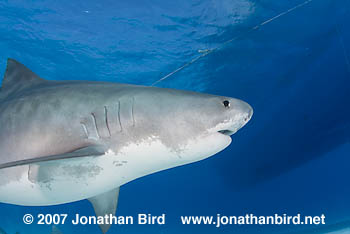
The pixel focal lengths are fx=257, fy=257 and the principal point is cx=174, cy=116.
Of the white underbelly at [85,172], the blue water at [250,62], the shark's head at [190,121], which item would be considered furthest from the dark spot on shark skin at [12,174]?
the blue water at [250,62]

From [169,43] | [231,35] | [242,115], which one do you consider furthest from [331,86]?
[242,115]

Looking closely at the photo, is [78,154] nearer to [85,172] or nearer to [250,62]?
[85,172]

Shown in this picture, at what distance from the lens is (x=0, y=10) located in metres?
7.42

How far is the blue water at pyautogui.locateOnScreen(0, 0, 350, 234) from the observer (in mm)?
7918

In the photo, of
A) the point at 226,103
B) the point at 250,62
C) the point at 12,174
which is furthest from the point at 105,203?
the point at 250,62

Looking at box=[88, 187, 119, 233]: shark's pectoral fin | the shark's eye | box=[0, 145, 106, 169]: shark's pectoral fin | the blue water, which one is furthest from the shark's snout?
the blue water

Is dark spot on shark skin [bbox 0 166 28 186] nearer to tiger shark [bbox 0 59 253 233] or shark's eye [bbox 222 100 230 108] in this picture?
tiger shark [bbox 0 59 253 233]

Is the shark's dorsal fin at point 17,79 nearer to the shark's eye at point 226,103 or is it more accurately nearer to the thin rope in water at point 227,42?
the shark's eye at point 226,103

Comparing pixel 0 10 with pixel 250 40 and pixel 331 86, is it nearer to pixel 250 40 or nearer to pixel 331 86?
pixel 250 40

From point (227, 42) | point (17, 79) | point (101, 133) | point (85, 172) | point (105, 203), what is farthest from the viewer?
point (227, 42)

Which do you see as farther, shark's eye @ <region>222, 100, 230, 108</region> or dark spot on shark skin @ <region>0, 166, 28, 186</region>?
dark spot on shark skin @ <region>0, 166, 28, 186</region>

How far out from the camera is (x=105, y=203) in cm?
312

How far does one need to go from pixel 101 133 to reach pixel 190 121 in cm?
74

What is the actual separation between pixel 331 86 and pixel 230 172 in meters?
11.4
